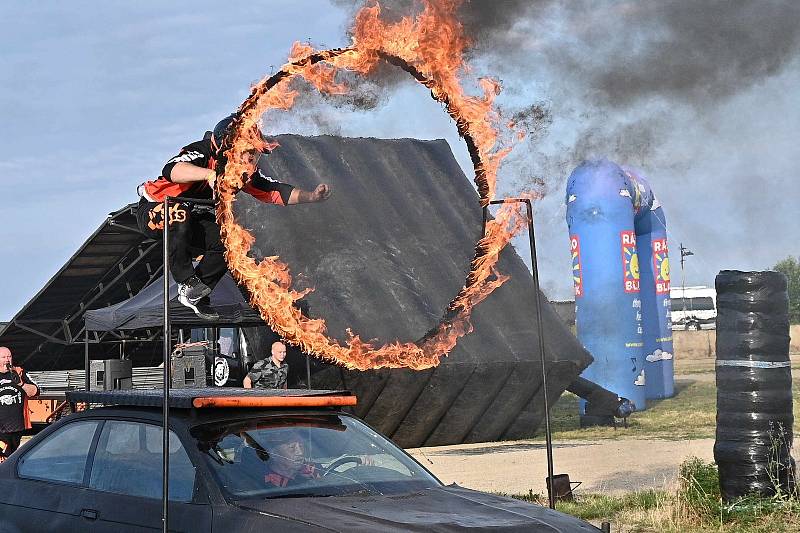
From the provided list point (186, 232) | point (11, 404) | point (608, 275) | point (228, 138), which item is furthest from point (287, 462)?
point (608, 275)

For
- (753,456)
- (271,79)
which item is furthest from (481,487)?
(271,79)

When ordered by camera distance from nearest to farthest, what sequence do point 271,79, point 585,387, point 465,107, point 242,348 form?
point 271,79, point 465,107, point 242,348, point 585,387

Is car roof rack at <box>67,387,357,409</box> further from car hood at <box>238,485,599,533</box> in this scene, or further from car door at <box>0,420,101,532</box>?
car hood at <box>238,485,599,533</box>

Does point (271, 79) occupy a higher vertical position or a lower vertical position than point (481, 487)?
higher

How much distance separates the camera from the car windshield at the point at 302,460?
585 centimetres

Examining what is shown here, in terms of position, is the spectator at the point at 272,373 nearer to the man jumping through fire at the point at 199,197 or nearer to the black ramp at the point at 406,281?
the black ramp at the point at 406,281

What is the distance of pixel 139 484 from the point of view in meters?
6.16

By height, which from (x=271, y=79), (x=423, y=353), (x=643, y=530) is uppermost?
(x=271, y=79)

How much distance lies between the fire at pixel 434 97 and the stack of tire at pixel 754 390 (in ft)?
7.00

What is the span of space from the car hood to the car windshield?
0.53 feet

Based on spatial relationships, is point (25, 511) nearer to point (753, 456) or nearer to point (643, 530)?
point (643, 530)

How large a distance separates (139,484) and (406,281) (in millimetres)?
12849

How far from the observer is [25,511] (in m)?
6.66

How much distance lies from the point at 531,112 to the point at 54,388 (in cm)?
1630
